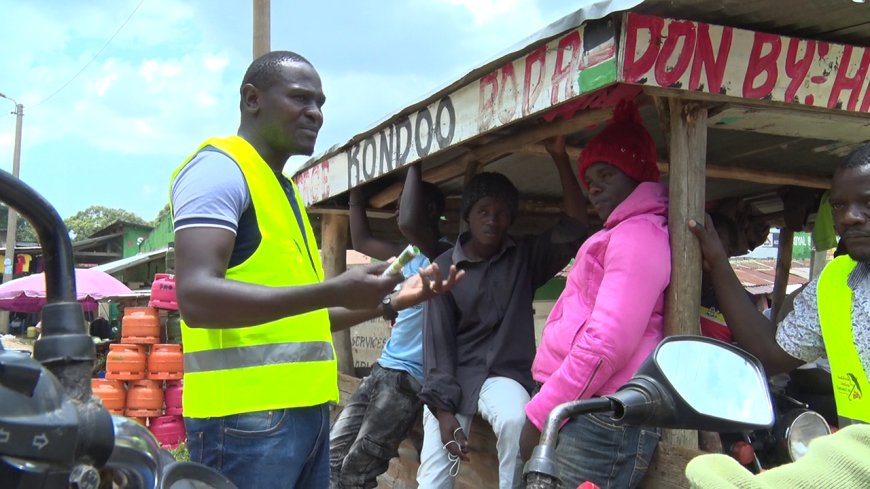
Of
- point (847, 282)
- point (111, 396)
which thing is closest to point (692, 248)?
point (847, 282)

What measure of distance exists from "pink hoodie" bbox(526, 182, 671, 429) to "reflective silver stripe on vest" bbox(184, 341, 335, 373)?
972 mm

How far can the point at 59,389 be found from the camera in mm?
842

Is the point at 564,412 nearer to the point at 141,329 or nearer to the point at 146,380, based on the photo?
the point at 146,380

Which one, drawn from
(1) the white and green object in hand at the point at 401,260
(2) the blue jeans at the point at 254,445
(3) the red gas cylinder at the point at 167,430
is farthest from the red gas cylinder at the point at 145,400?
(1) the white and green object in hand at the point at 401,260

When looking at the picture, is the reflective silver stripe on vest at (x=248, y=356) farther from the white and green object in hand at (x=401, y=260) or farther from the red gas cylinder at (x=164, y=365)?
the red gas cylinder at (x=164, y=365)

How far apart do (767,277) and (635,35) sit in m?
14.3

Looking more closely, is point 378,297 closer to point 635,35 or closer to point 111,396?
point 635,35

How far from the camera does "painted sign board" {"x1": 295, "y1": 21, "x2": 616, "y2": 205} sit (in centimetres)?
267

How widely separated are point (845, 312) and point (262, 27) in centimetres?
646

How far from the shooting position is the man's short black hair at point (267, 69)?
2.32m

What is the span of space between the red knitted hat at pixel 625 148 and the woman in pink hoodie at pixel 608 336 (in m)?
0.05

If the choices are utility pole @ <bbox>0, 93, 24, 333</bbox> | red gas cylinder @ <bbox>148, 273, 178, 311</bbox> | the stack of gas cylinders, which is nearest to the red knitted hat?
the stack of gas cylinders

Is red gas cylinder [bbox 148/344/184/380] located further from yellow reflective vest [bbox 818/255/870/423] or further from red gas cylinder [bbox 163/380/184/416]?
yellow reflective vest [bbox 818/255/870/423]


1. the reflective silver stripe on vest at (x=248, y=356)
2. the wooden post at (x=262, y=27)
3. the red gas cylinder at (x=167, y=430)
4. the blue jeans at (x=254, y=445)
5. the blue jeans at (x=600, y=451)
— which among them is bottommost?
the red gas cylinder at (x=167, y=430)
